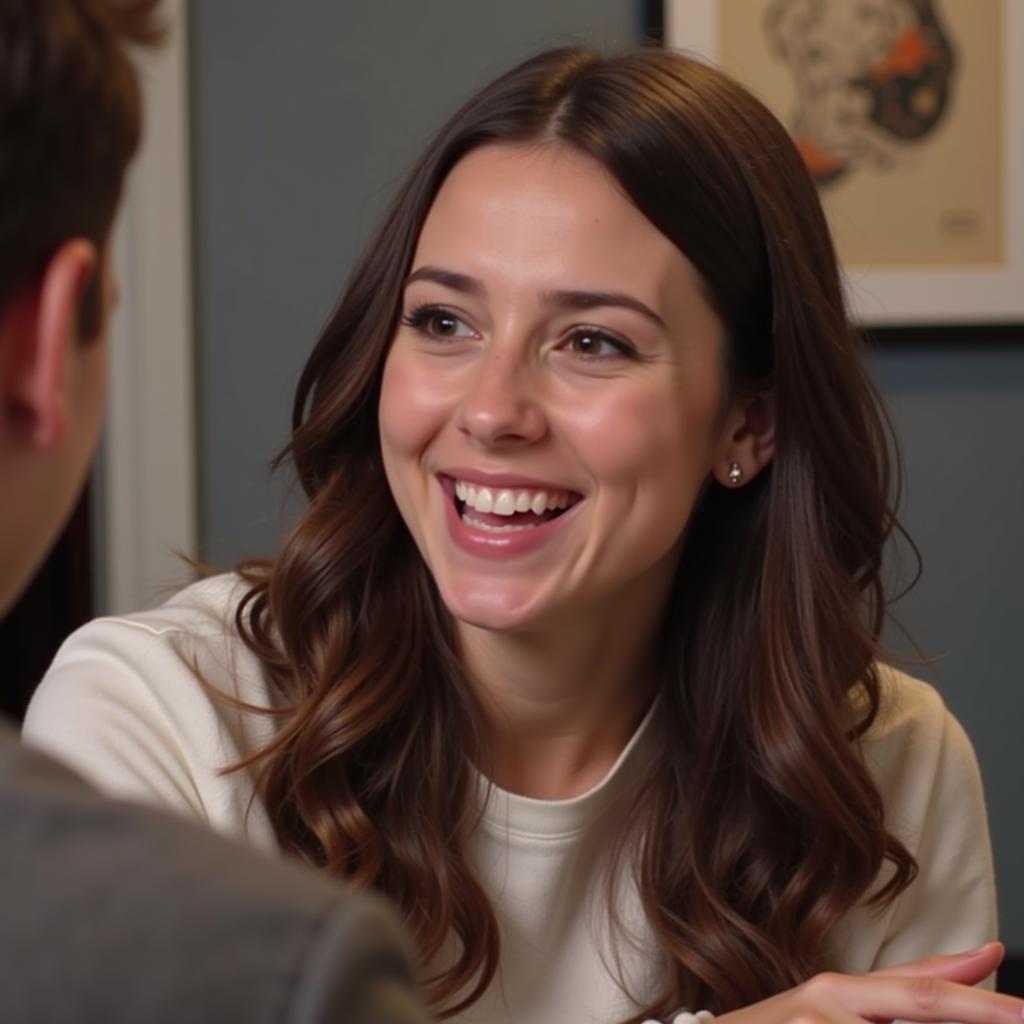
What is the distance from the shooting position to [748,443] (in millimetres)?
1919

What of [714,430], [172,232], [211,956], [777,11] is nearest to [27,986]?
[211,956]

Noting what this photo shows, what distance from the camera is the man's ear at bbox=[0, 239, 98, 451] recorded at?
0.78 meters

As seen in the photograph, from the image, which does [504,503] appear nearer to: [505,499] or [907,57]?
[505,499]

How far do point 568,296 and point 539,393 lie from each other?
90mm

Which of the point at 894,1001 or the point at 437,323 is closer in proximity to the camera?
the point at 894,1001

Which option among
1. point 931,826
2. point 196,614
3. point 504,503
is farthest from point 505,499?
point 931,826

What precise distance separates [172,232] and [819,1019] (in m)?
1.95

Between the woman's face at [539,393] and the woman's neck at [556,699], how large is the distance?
0.08 m

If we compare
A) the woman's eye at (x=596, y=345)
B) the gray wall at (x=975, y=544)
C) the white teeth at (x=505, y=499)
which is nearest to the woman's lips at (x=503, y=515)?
the white teeth at (x=505, y=499)

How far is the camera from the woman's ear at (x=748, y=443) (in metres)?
1.91

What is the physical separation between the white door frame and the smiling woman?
1180 millimetres

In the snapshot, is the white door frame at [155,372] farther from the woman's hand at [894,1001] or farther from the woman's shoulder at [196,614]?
the woman's hand at [894,1001]

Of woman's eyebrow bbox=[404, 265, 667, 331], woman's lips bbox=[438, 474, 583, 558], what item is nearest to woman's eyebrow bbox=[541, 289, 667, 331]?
woman's eyebrow bbox=[404, 265, 667, 331]

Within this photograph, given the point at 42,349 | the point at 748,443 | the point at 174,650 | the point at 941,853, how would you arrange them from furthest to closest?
the point at 941,853 < the point at 748,443 < the point at 174,650 < the point at 42,349
